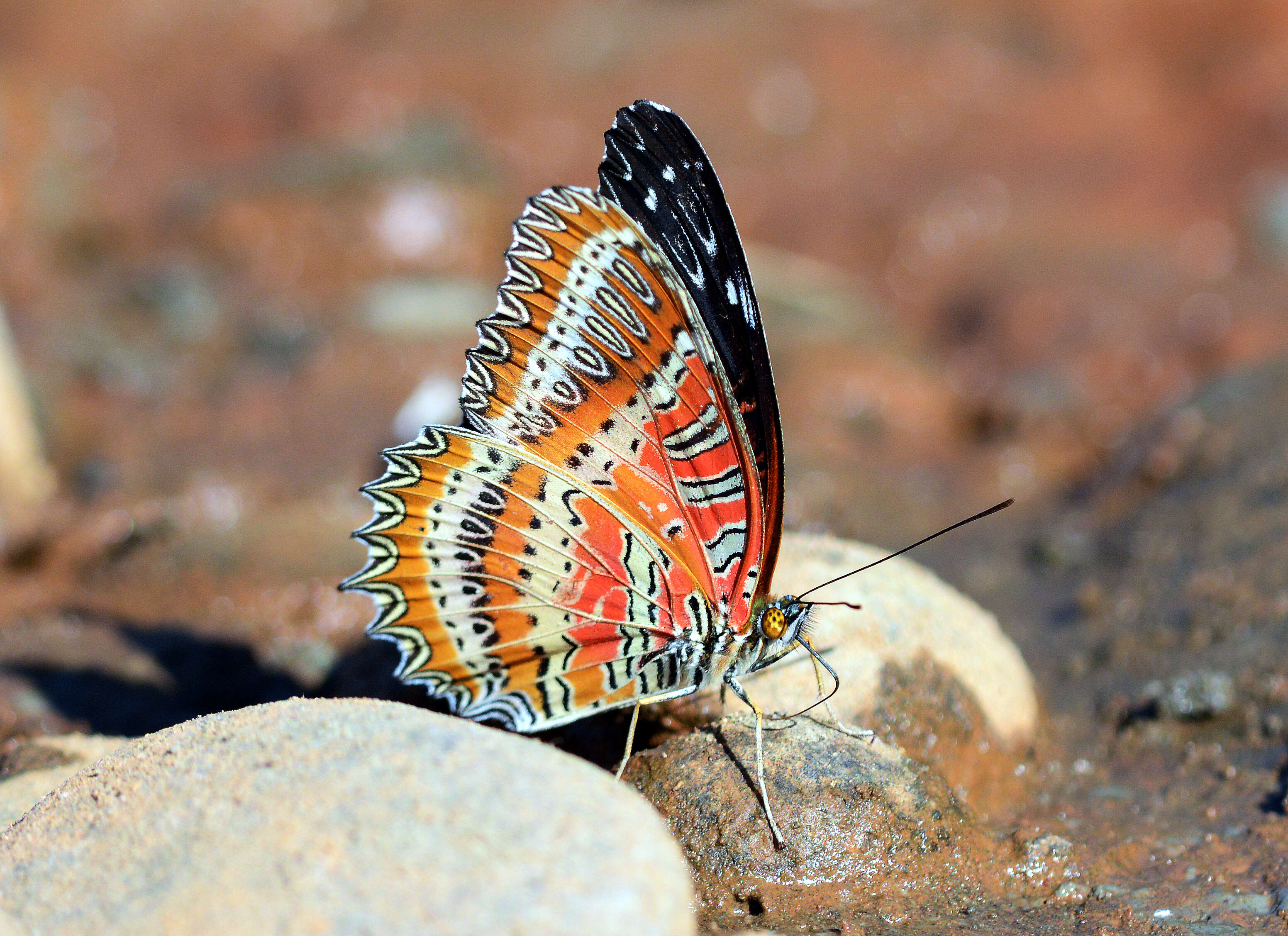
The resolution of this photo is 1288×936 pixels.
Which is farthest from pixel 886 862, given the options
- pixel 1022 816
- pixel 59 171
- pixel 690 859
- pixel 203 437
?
pixel 59 171

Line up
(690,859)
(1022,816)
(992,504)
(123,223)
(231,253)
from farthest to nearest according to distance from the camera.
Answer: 1. (123,223)
2. (231,253)
3. (992,504)
4. (1022,816)
5. (690,859)

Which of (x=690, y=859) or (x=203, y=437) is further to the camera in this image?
(x=203, y=437)

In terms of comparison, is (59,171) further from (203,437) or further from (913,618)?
(913,618)

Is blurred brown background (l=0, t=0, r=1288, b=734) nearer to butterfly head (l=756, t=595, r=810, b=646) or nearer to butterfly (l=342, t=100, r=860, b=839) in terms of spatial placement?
butterfly (l=342, t=100, r=860, b=839)

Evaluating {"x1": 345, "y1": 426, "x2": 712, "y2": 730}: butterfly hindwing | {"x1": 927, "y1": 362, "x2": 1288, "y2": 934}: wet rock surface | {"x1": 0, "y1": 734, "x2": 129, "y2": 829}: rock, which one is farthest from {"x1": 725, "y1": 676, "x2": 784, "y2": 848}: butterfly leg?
{"x1": 0, "y1": 734, "x2": 129, "y2": 829}: rock

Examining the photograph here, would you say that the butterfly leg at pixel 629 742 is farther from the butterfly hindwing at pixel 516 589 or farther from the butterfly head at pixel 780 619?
the butterfly head at pixel 780 619

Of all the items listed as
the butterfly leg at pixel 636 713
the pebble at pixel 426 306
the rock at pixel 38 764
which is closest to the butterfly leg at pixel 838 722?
the butterfly leg at pixel 636 713
